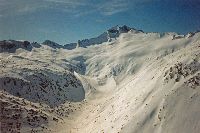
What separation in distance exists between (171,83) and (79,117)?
27446 millimetres

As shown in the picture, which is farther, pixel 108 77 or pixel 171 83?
pixel 108 77

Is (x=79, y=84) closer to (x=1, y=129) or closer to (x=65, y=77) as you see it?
(x=65, y=77)

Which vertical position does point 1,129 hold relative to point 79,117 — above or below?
above

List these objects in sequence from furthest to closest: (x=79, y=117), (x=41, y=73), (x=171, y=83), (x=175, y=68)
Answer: (x=41, y=73) < (x=79, y=117) < (x=175, y=68) < (x=171, y=83)

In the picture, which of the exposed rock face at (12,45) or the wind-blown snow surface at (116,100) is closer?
the wind-blown snow surface at (116,100)

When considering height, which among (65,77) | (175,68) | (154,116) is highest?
(175,68)

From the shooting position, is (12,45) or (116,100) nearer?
(116,100)

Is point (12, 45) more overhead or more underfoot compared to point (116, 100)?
more underfoot

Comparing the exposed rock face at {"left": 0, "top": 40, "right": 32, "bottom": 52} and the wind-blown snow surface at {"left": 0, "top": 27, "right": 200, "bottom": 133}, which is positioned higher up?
the wind-blown snow surface at {"left": 0, "top": 27, "right": 200, "bottom": 133}

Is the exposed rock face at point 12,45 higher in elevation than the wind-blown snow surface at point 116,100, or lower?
lower

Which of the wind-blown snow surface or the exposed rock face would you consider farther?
the exposed rock face

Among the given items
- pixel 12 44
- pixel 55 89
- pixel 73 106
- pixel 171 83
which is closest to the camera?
pixel 171 83

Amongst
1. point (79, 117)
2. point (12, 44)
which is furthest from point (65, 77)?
point (12, 44)

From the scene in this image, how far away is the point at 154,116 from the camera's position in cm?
3925
